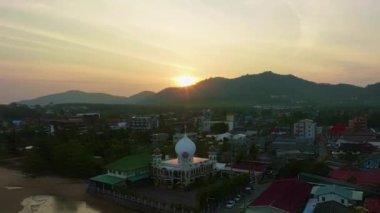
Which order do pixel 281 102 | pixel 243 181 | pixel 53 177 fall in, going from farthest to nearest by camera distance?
1. pixel 281 102
2. pixel 53 177
3. pixel 243 181

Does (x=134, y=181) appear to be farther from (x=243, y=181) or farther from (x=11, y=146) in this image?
(x=11, y=146)

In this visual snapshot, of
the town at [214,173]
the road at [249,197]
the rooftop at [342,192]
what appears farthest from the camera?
the road at [249,197]

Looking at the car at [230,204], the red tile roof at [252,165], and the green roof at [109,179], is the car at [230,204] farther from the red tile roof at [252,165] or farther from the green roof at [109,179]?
the green roof at [109,179]

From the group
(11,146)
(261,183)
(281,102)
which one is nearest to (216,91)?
(281,102)

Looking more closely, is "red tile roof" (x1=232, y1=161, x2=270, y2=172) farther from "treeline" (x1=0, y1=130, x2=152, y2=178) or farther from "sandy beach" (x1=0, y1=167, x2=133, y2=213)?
"sandy beach" (x1=0, y1=167, x2=133, y2=213)

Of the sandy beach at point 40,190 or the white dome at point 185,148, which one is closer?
the sandy beach at point 40,190

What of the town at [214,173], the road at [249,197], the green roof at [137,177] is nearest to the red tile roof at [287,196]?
the town at [214,173]

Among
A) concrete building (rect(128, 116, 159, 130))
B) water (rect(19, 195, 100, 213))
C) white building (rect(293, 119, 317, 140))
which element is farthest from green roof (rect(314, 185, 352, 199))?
concrete building (rect(128, 116, 159, 130))
